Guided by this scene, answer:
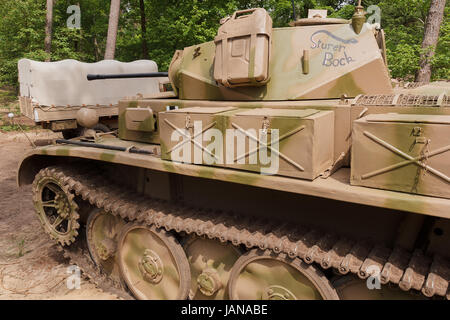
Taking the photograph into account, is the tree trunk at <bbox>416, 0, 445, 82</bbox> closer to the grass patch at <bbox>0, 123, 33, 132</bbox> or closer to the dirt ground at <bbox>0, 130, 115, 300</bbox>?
the dirt ground at <bbox>0, 130, 115, 300</bbox>

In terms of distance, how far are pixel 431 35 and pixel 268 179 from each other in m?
9.13

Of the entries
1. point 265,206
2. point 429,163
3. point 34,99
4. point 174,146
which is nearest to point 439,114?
point 429,163

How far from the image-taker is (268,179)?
3.11 m

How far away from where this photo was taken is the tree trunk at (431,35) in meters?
9.63

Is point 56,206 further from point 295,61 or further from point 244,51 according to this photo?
point 295,61

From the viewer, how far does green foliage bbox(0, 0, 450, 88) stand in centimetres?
1112

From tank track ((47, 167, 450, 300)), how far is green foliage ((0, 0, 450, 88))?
8582 millimetres

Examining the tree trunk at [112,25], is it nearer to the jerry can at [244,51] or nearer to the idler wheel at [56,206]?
the idler wheel at [56,206]

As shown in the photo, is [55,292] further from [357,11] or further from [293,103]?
[357,11]

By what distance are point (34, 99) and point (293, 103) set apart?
914 cm

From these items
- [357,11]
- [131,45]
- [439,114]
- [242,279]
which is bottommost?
[242,279]

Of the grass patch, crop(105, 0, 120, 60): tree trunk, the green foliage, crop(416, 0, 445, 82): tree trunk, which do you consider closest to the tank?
crop(416, 0, 445, 82): tree trunk

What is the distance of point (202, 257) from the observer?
13.9 feet

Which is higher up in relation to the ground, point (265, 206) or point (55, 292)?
point (265, 206)
